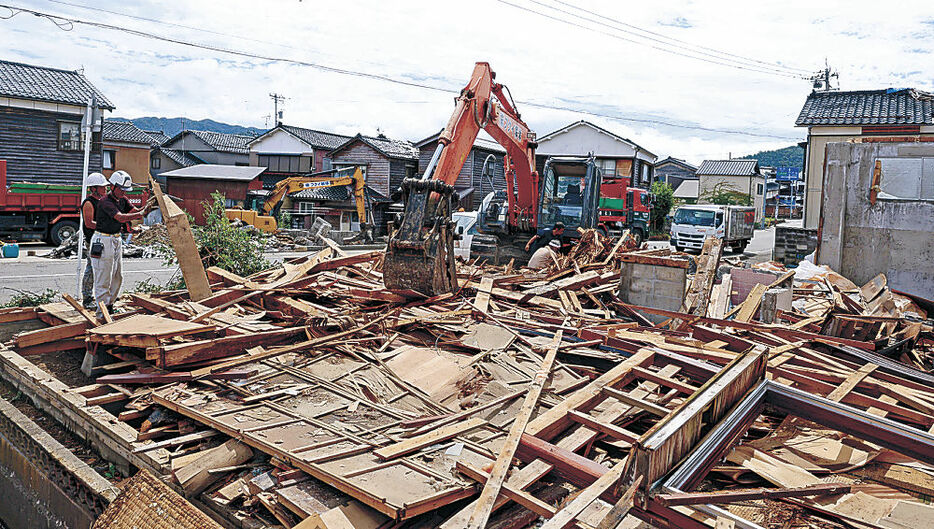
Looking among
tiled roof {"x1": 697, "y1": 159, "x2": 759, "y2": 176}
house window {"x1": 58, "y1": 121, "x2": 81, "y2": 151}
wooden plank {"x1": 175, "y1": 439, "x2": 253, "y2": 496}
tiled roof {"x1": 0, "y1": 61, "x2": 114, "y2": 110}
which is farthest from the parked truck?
tiled roof {"x1": 697, "y1": 159, "x2": 759, "y2": 176}

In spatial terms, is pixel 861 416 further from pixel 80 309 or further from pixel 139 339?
pixel 80 309

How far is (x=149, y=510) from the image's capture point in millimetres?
3867

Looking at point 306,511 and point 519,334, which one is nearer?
point 306,511

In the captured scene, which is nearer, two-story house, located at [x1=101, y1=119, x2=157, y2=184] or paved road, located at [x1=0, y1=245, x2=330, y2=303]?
paved road, located at [x1=0, y1=245, x2=330, y2=303]

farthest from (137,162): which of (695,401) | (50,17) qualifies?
(695,401)

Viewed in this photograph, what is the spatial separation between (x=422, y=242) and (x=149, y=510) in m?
4.38

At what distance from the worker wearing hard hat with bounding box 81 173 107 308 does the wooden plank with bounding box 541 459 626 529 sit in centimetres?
685

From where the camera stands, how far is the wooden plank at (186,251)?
25.4 feet

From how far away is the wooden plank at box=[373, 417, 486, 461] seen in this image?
156 inches

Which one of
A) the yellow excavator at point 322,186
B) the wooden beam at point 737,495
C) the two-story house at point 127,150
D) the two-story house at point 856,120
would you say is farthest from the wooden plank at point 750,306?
the two-story house at point 127,150

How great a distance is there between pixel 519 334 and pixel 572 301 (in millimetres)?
2030

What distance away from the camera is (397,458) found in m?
3.94

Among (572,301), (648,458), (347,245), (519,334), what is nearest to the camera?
(648,458)

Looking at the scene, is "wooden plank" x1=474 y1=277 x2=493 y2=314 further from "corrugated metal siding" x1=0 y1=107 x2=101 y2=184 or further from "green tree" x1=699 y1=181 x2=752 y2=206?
"green tree" x1=699 y1=181 x2=752 y2=206
